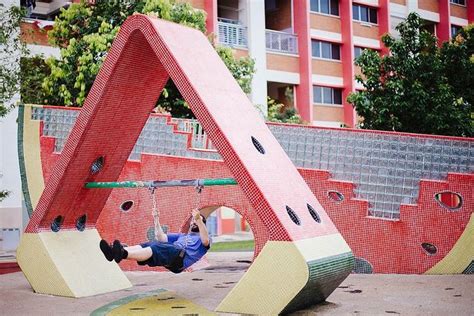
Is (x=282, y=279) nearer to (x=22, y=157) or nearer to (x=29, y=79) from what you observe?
(x=22, y=157)

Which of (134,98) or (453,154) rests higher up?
(134,98)

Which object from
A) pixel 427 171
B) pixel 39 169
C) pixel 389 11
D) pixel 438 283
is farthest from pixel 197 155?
pixel 389 11

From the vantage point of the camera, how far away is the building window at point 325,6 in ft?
103

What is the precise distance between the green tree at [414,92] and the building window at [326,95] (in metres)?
13.7

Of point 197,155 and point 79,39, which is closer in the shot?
point 197,155

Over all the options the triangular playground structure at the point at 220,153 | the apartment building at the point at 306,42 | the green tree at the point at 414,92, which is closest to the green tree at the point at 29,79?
the triangular playground structure at the point at 220,153

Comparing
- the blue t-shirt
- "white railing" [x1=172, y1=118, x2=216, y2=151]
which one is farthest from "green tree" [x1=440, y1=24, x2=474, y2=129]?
the blue t-shirt

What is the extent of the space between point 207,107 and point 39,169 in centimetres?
678

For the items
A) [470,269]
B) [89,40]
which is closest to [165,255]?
[470,269]

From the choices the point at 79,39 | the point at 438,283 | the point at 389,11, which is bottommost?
the point at 438,283

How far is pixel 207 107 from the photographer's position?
28.7 feet

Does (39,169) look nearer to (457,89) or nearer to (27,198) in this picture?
(27,198)

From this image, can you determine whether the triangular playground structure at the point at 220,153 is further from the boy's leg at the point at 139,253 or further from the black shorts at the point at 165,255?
the boy's leg at the point at 139,253

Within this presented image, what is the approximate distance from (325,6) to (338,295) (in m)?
23.9
